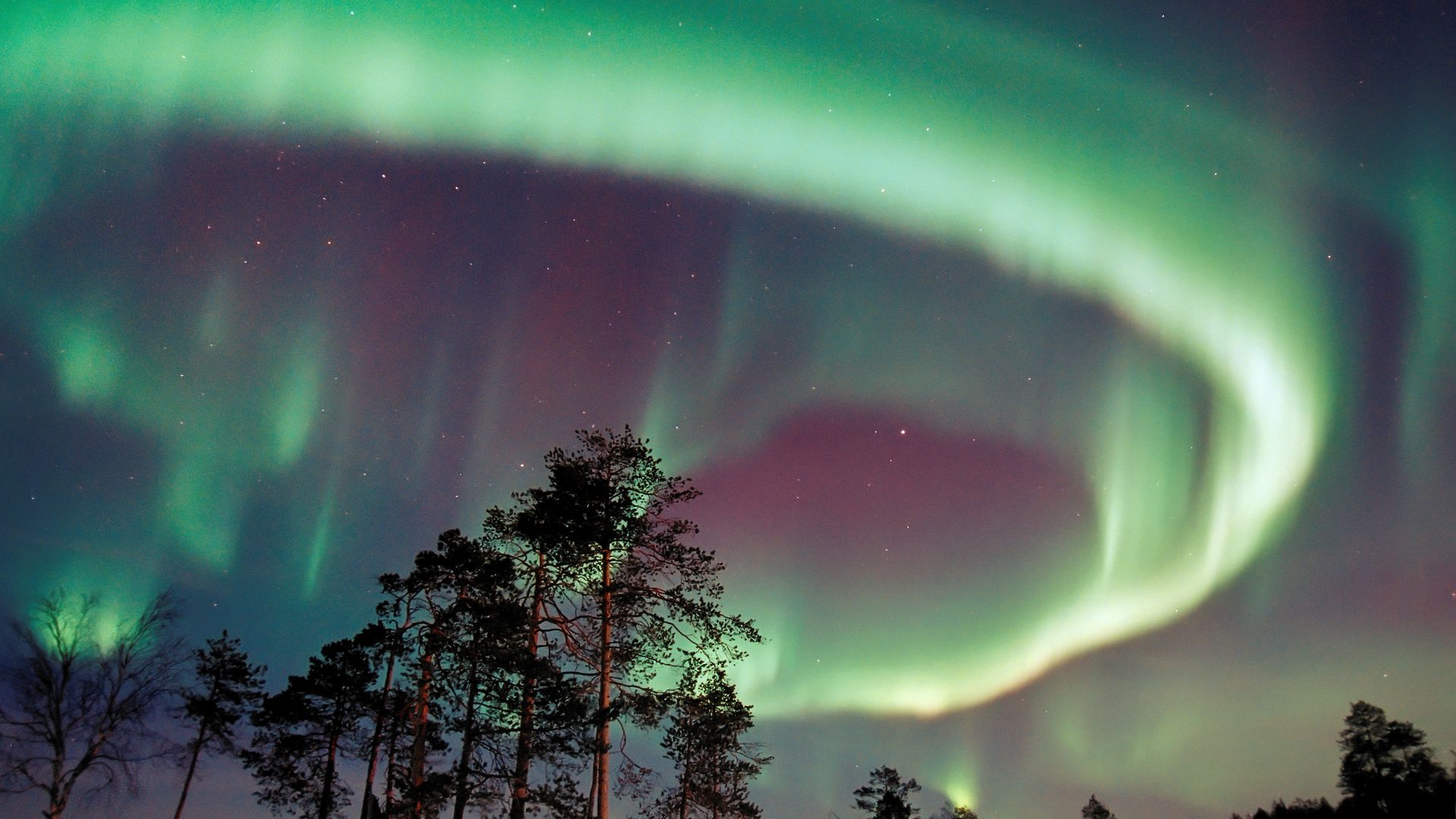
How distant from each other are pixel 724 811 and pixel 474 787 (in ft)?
60.3

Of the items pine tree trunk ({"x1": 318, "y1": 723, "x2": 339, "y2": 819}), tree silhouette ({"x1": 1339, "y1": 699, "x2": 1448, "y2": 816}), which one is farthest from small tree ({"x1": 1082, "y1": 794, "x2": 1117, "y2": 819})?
pine tree trunk ({"x1": 318, "y1": 723, "x2": 339, "y2": 819})

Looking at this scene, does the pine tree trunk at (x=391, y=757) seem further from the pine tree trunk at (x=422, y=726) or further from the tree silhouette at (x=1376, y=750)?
the tree silhouette at (x=1376, y=750)

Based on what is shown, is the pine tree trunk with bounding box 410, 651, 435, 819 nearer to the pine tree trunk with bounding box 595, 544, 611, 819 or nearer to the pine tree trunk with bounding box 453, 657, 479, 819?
the pine tree trunk with bounding box 453, 657, 479, 819

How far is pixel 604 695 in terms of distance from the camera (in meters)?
21.0

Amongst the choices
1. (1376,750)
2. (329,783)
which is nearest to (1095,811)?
(1376,750)

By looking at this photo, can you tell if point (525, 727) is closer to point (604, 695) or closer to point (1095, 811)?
point (604, 695)

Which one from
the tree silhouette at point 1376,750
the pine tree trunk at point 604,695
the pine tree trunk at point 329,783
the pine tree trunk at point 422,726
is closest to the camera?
the pine tree trunk at point 604,695

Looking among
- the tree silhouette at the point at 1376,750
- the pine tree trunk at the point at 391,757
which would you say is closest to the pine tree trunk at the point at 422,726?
the pine tree trunk at the point at 391,757

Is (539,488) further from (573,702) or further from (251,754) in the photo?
(251,754)

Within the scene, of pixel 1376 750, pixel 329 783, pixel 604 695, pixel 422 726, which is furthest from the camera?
pixel 1376 750

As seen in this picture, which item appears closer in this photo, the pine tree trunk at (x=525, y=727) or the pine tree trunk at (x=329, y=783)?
the pine tree trunk at (x=525, y=727)

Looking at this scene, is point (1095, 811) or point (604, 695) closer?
point (604, 695)

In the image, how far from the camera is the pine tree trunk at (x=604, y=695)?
65.6 ft

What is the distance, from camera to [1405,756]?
54.1 metres
